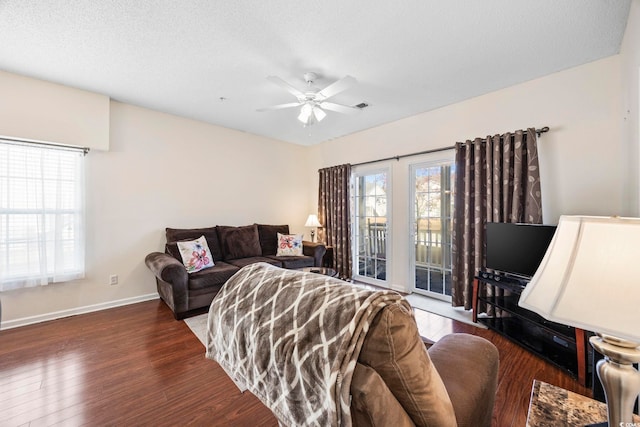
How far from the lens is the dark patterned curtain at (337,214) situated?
178 inches

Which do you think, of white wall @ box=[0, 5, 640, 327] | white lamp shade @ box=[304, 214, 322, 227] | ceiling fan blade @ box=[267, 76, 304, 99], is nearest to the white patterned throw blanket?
ceiling fan blade @ box=[267, 76, 304, 99]

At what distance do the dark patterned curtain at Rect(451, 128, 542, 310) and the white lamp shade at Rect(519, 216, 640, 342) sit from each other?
7.41 feet

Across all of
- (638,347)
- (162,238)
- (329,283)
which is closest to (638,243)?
(638,347)

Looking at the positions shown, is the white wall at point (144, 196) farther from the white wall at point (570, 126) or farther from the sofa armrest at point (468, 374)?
the sofa armrest at point (468, 374)

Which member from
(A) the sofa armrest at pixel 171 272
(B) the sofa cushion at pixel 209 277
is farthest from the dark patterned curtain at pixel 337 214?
(A) the sofa armrest at pixel 171 272

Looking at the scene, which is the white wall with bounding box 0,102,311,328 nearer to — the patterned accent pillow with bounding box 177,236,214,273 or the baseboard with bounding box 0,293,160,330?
the baseboard with bounding box 0,293,160,330

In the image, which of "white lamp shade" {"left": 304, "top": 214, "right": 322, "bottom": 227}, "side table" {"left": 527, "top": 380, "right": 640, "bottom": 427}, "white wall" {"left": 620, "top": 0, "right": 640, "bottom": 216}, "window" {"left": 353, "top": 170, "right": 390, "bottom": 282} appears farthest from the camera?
"white lamp shade" {"left": 304, "top": 214, "right": 322, "bottom": 227}

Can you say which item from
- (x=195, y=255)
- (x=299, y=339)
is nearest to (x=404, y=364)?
(x=299, y=339)

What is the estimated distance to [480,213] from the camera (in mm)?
2912

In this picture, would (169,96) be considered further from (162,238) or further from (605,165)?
(605,165)

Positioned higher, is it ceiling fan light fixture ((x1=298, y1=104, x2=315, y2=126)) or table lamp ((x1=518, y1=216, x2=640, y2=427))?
ceiling fan light fixture ((x1=298, y1=104, x2=315, y2=126))

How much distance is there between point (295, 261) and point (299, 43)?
284 cm

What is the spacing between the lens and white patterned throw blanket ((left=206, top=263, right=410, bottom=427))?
71 cm

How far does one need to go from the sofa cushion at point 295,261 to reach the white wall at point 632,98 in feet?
11.3
